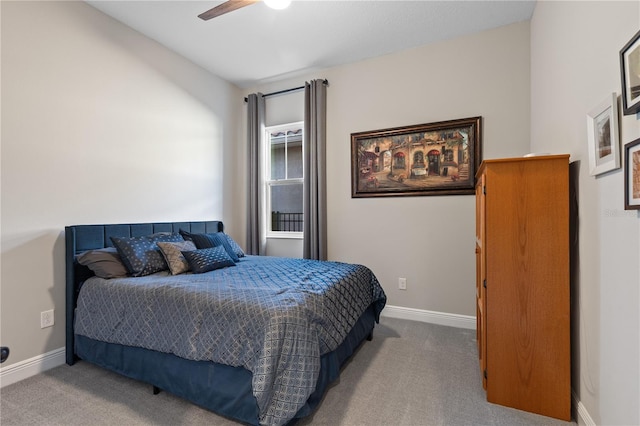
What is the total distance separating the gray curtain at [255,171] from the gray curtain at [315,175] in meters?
0.73

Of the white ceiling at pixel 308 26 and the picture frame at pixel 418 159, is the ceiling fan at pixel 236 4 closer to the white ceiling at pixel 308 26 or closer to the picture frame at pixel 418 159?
the white ceiling at pixel 308 26

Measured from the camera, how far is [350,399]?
1856 millimetres

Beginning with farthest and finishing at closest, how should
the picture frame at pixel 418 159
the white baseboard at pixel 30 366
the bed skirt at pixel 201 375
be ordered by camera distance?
the picture frame at pixel 418 159 < the white baseboard at pixel 30 366 < the bed skirt at pixel 201 375

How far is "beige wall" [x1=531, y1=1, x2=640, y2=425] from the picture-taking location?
3.80ft

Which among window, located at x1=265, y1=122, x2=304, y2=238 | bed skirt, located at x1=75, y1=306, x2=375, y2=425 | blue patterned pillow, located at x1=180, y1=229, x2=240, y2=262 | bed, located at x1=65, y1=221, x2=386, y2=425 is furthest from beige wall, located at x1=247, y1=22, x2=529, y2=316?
bed skirt, located at x1=75, y1=306, x2=375, y2=425

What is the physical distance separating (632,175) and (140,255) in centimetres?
305

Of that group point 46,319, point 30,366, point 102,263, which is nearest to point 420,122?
point 102,263

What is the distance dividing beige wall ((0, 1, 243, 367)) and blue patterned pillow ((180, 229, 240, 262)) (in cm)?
49

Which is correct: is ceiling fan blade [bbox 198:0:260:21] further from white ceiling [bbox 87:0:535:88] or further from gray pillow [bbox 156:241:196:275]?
gray pillow [bbox 156:241:196:275]

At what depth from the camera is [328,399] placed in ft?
6.08

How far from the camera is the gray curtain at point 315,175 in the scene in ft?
12.0

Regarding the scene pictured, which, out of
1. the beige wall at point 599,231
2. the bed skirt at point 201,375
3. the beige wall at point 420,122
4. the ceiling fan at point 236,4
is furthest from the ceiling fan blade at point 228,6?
the bed skirt at point 201,375

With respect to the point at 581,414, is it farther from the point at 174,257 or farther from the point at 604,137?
the point at 174,257

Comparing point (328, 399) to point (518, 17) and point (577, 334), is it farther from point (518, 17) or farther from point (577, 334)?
point (518, 17)
